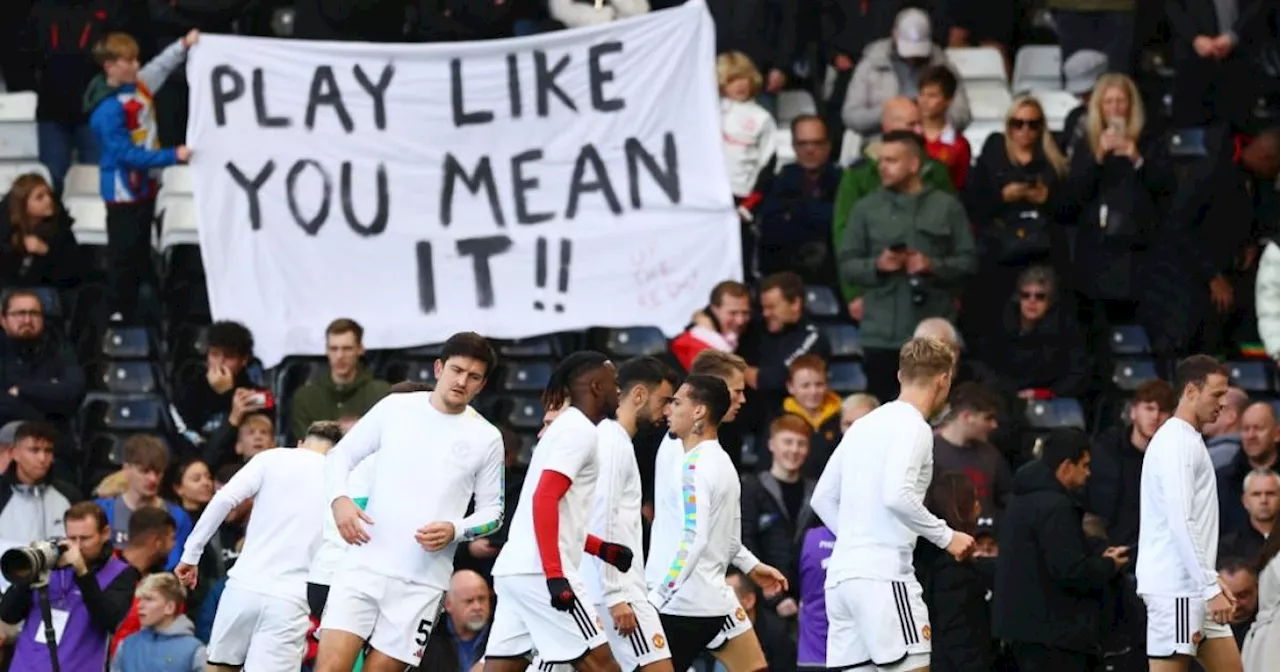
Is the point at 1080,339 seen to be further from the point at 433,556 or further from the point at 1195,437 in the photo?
the point at 433,556

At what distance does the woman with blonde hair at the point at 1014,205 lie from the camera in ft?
60.9

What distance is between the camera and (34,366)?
61.6 ft

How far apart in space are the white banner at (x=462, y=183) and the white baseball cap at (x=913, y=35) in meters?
1.46

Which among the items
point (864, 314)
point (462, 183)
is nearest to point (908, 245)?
point (864, 314)

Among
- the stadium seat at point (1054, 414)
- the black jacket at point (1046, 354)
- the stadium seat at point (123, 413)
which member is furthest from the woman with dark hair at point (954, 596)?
the stadium seat at point (123, 413)

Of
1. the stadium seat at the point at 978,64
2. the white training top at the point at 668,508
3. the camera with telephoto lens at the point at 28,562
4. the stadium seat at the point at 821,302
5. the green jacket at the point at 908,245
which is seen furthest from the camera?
the stadium seat at the point at 978,64

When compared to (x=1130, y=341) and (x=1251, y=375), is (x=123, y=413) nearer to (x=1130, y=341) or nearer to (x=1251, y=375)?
(x=1130, y=341)

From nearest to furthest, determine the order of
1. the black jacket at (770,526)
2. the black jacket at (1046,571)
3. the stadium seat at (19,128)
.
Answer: the black jacket at (1046,571) → the black jacket at (770,526) → the stadium seat at (19,128)

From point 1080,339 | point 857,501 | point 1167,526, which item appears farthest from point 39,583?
point 1080,339

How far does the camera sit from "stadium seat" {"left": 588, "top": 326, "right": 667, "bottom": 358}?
1908 centimetres

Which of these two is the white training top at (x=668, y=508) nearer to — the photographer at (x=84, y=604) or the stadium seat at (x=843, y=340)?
the photographer at (x=84, y=604)

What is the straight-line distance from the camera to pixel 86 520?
52.1 feet

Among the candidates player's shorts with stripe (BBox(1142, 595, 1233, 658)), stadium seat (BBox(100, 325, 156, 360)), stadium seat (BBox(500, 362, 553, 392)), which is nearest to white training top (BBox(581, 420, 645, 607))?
player's shorts with stripe (BBox(1142, 595, 1233, 658))

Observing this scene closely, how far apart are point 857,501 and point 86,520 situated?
4.79 m
